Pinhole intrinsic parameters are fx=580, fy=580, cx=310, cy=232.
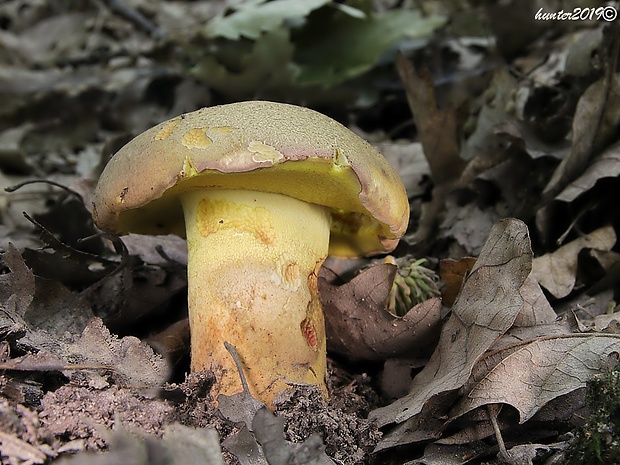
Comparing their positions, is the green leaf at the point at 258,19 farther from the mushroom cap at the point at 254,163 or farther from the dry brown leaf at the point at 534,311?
the dry brown leaf at the point at 534,311

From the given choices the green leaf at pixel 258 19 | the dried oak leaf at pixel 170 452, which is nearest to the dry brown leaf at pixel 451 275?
the dried oak leaf at pixel 170 452

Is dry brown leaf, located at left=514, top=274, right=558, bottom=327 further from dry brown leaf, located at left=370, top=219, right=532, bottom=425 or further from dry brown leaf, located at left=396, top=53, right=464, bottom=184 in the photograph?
dry brown leaf, located at left=396, top=53, right=464, bottom=184

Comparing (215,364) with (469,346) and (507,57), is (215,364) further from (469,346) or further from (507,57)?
(507,57)

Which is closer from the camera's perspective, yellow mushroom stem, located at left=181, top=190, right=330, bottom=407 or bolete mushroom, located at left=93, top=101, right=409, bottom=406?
bolete mushroom, located at left=93, top=101, right=409, bottom=406

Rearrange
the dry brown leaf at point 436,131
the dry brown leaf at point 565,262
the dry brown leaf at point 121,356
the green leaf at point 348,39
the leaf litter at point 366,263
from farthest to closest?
the green leaf at point 348,39 → the dry brown leaf at point 436,131 → the dry brown leaf at point 565,262 → the dry brown leaf at point 121,356 → the leaf litter at point 366,263

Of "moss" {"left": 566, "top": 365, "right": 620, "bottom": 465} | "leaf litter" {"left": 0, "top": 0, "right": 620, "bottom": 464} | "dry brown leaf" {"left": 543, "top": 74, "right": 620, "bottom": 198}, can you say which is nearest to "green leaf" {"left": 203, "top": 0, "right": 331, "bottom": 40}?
"leaf litter" {"left": 0, "top": 0, "right": 620, "bottom": 464}

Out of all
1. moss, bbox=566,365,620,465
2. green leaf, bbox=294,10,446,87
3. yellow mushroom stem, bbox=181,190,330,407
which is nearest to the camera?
moss, bbox=566,365,620,465

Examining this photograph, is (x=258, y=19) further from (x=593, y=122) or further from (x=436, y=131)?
(x=593, y=122)

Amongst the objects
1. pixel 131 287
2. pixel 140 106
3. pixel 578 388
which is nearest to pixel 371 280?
pixel 578 388
